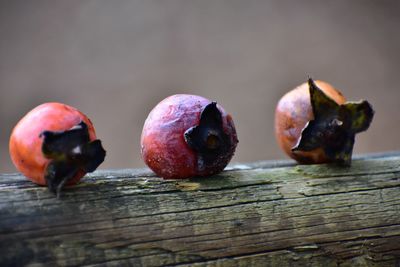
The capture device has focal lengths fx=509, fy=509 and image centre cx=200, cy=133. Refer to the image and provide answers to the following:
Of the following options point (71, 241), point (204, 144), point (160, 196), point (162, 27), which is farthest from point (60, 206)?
point (162, 27)

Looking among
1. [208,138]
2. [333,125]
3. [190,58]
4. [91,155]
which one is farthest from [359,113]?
[190,58]

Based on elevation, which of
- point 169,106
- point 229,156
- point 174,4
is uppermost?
point 174,4

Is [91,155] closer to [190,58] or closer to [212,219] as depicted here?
[212,219]

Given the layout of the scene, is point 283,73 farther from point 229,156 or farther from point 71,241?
point 71,241

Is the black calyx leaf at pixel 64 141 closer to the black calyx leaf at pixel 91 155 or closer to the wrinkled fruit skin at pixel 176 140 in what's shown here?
the black calyx leaf at pixel 91 155

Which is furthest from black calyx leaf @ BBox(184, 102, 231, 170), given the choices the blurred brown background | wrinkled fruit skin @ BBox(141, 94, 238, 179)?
the blurred brown background

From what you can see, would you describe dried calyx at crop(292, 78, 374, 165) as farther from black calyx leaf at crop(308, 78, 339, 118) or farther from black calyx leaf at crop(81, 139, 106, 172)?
black calyx leaf at crop(81, 139, 106, 172)
